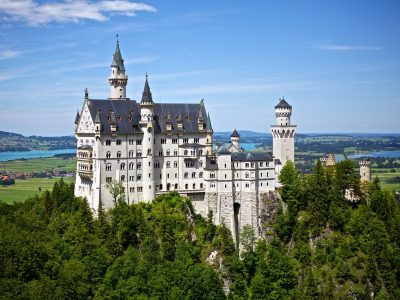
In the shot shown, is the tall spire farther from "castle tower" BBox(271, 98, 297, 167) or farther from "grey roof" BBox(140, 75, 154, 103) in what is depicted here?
"castle tower" BBox(271, 98, 297, 167)

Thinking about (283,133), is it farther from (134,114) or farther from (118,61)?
(118,61)

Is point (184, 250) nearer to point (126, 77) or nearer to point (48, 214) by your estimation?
point (48, 214)

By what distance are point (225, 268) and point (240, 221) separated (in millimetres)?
9915

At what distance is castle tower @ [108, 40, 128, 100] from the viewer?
373 feet

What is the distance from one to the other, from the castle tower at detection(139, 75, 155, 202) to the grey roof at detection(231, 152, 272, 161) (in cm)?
1503

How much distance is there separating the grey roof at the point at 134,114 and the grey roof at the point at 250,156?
10.9 metres

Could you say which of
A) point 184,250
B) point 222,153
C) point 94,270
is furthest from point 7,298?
point 222,153

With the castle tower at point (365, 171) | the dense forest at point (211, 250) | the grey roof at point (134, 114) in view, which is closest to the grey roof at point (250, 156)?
the dense forest at point (211, 250)

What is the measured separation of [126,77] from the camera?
11450 cm

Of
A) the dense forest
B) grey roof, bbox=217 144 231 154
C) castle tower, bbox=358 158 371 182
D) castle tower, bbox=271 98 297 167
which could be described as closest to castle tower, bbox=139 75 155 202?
the dense forest

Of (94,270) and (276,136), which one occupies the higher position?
(276,136)

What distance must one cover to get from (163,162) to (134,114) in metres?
10.4

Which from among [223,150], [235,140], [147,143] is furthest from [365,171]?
[147,143]

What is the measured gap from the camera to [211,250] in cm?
9956
